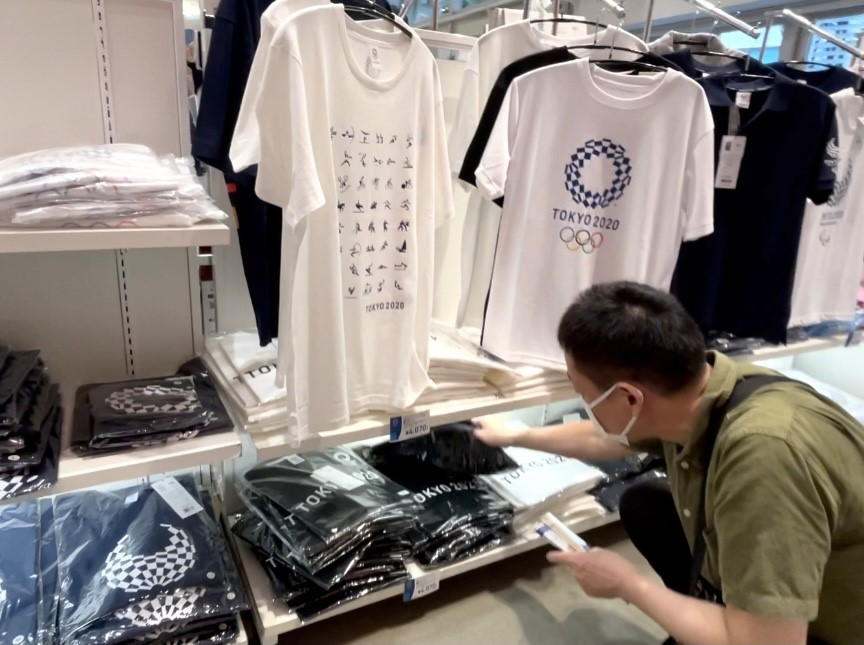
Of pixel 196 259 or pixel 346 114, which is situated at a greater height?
pixel 346 114

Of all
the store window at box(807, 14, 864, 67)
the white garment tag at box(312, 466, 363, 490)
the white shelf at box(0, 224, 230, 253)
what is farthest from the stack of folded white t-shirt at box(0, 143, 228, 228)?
the store window at box(807, 14, 864, 67)

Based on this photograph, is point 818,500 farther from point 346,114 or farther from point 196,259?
point 196,259

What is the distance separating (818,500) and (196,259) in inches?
53.6

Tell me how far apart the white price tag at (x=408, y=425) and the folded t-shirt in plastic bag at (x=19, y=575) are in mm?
782

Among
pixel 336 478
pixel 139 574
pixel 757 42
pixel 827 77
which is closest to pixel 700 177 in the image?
pixel 827 77

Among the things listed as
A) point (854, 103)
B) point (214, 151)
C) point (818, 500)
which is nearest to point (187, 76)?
point (214, 151)

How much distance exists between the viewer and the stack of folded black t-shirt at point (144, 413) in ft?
3.69

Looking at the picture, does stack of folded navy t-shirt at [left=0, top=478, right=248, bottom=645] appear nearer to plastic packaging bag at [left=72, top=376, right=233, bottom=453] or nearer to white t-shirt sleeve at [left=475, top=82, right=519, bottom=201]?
plastic packaging bag at [left=72, top=376, right=233, bottom=453]

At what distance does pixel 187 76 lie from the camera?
4.35 ft

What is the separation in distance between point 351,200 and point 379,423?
51cm

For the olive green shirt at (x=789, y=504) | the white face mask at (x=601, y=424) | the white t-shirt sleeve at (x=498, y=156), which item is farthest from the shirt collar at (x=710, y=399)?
the white t-shirt sleeve at (x=498, y=156)

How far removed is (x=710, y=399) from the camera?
1.07 meters

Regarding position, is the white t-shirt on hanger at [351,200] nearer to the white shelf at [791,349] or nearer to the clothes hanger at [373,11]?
the clothes hanger at [373,11]

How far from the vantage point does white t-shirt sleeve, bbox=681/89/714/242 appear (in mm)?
1512
